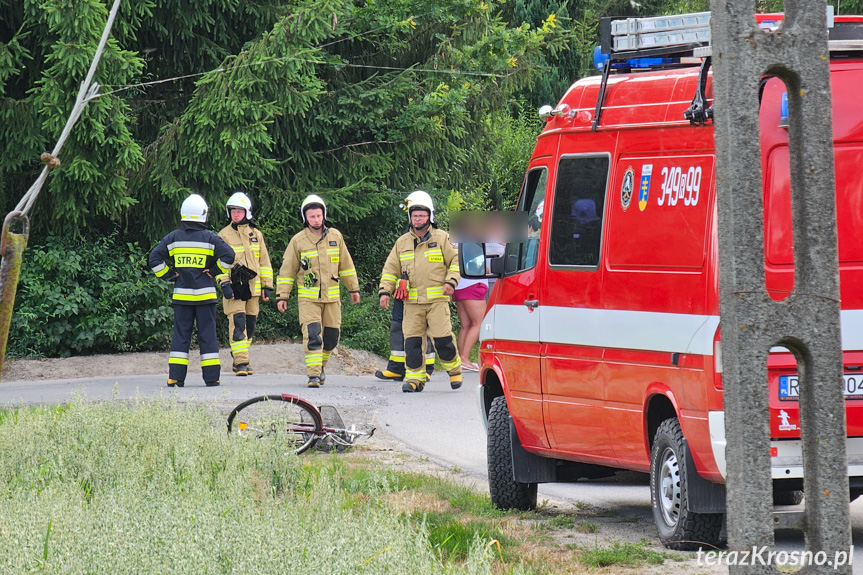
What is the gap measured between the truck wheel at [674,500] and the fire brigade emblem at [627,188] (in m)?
1.16

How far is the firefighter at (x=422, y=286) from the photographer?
543 inches

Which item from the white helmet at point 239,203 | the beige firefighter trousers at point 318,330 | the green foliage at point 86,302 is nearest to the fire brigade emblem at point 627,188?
the beige firefighter trousers at point 318,330

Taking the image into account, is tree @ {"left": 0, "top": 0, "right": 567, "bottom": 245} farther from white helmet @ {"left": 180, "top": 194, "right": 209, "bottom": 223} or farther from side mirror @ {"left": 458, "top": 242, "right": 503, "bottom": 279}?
side mirror @ {"left": 458, "top": 242, "right": 503, "bottom": 279}

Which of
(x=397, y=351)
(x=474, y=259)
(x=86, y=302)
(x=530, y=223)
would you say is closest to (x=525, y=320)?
(x=474, y=259)

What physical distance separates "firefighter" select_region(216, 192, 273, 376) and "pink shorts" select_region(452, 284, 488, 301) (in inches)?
98.1

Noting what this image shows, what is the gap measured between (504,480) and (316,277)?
723cm

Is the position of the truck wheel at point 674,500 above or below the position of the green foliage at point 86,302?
below

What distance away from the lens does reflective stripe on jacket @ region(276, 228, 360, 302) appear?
1419cm

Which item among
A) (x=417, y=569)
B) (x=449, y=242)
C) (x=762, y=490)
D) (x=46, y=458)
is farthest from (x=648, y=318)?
(x=449, y=242)

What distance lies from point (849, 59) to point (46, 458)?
5.07m

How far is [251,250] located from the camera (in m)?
15.4

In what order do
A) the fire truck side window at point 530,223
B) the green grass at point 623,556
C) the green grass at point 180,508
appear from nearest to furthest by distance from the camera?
the green grass at point 180,508
the green grass at point 623,556
the fire truck side window at point 530,223

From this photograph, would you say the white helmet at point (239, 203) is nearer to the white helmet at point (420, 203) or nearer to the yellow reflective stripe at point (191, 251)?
the yellow reflective stripe at point (191, 251)

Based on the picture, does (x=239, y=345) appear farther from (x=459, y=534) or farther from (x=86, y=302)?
(x=459, y=534)
